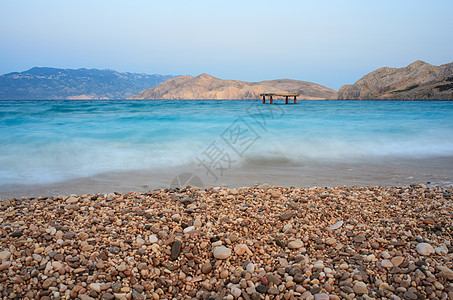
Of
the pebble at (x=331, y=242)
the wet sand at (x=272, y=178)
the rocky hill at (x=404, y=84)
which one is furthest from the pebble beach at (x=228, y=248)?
the rocky hill at (x=404, y=84)

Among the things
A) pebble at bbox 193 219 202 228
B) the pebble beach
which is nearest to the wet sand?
the pebble beach

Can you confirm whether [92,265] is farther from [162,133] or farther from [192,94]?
[192,94]

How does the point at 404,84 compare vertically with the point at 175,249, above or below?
above

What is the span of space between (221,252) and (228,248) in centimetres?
9

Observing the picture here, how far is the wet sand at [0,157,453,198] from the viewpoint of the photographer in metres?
4.48

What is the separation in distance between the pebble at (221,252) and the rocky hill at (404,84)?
8121 centimetres

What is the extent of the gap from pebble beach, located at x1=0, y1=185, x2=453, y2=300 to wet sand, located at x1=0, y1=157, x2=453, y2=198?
1114mm

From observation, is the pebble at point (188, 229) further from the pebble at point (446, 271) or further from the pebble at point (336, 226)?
the pebble at point (446, 271)

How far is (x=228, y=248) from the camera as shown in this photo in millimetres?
2311

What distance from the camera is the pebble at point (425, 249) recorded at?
2.22 meters

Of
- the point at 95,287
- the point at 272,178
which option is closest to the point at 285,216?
the point at 95,287

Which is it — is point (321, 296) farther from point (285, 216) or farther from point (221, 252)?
Result: point (285, 216)

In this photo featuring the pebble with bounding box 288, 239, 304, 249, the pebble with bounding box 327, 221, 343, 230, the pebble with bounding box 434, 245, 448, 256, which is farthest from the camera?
the pebble with bounding box 327, 221, 343, 230

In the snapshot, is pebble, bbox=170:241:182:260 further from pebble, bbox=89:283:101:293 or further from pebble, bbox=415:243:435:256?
pebble, bbox=415:243:435:256
